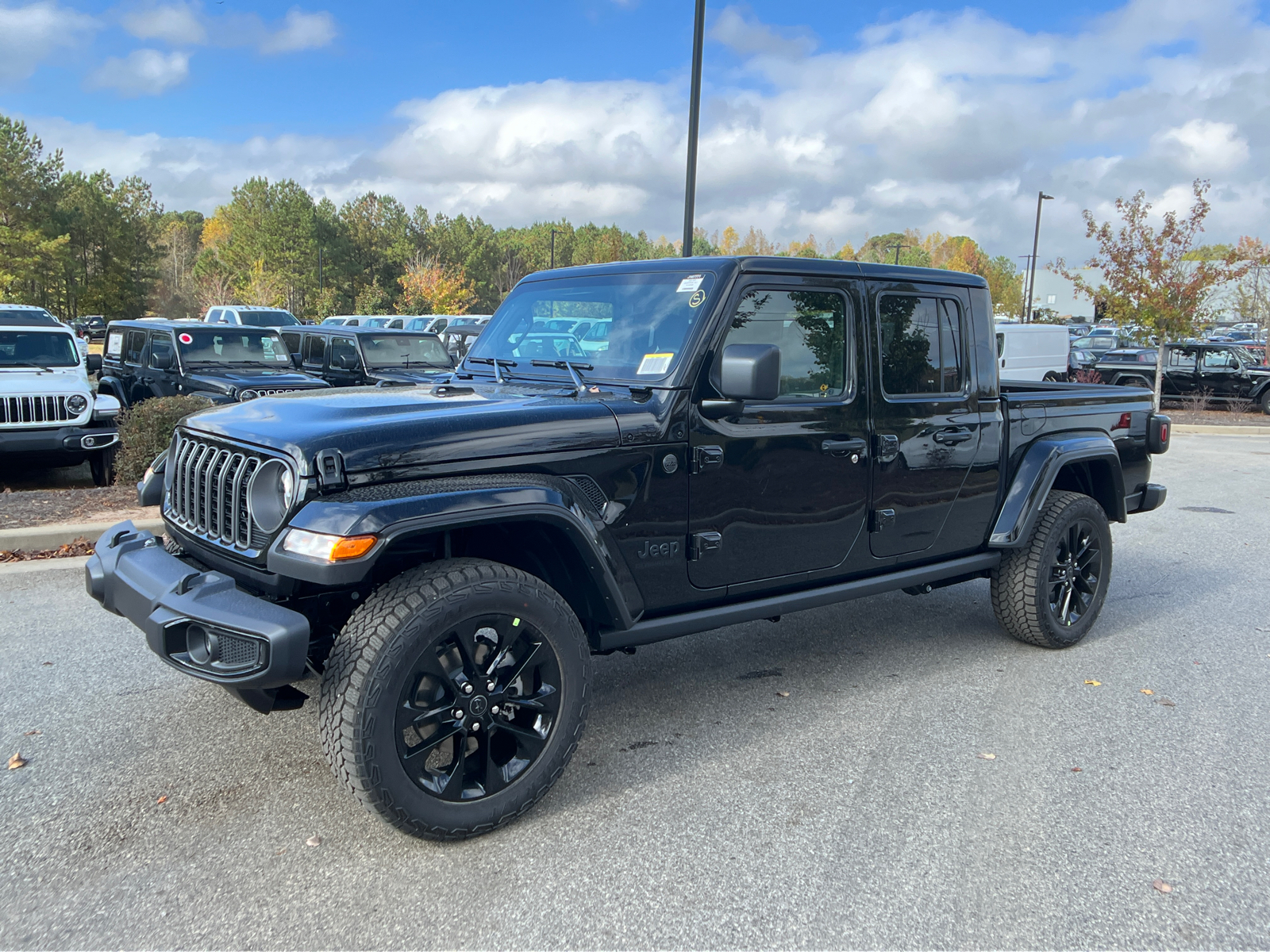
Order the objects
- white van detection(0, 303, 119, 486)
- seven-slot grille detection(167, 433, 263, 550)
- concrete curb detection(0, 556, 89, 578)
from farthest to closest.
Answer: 1. white van detection(0, 303, 119, 486)
2. concrete curb detection(0, 556, 89, 578)
3. seven-slot grille detection(167, 433, 263, 550)

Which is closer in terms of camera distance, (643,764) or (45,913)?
(45,913)

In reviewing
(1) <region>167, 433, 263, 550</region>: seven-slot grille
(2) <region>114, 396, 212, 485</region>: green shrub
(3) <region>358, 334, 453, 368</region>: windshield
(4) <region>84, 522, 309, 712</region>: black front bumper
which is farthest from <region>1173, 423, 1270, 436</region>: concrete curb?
(4) <region>84, 522, 309, 712</region>: black front bumper

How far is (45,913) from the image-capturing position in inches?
104

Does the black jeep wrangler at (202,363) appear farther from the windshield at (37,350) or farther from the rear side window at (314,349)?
the rear side window at (314,349)

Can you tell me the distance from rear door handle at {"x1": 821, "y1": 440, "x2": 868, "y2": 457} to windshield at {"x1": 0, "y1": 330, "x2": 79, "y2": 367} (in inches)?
356

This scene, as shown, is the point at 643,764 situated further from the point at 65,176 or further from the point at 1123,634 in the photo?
the point at 65,176

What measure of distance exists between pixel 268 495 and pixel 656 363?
1475 mm

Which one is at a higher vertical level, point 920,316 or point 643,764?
point 920,316

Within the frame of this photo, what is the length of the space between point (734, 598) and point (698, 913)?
4.49ft

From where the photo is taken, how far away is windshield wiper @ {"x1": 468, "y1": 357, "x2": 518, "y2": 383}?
164 inches

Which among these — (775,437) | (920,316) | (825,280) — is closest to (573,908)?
(775,437)

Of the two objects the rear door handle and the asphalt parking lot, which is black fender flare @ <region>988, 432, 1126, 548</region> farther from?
the rear door handle

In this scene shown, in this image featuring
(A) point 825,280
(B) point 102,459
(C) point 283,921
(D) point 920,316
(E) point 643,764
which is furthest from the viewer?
(B) point 102,459

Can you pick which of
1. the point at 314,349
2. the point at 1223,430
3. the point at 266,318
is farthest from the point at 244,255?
the point at 1223,430
